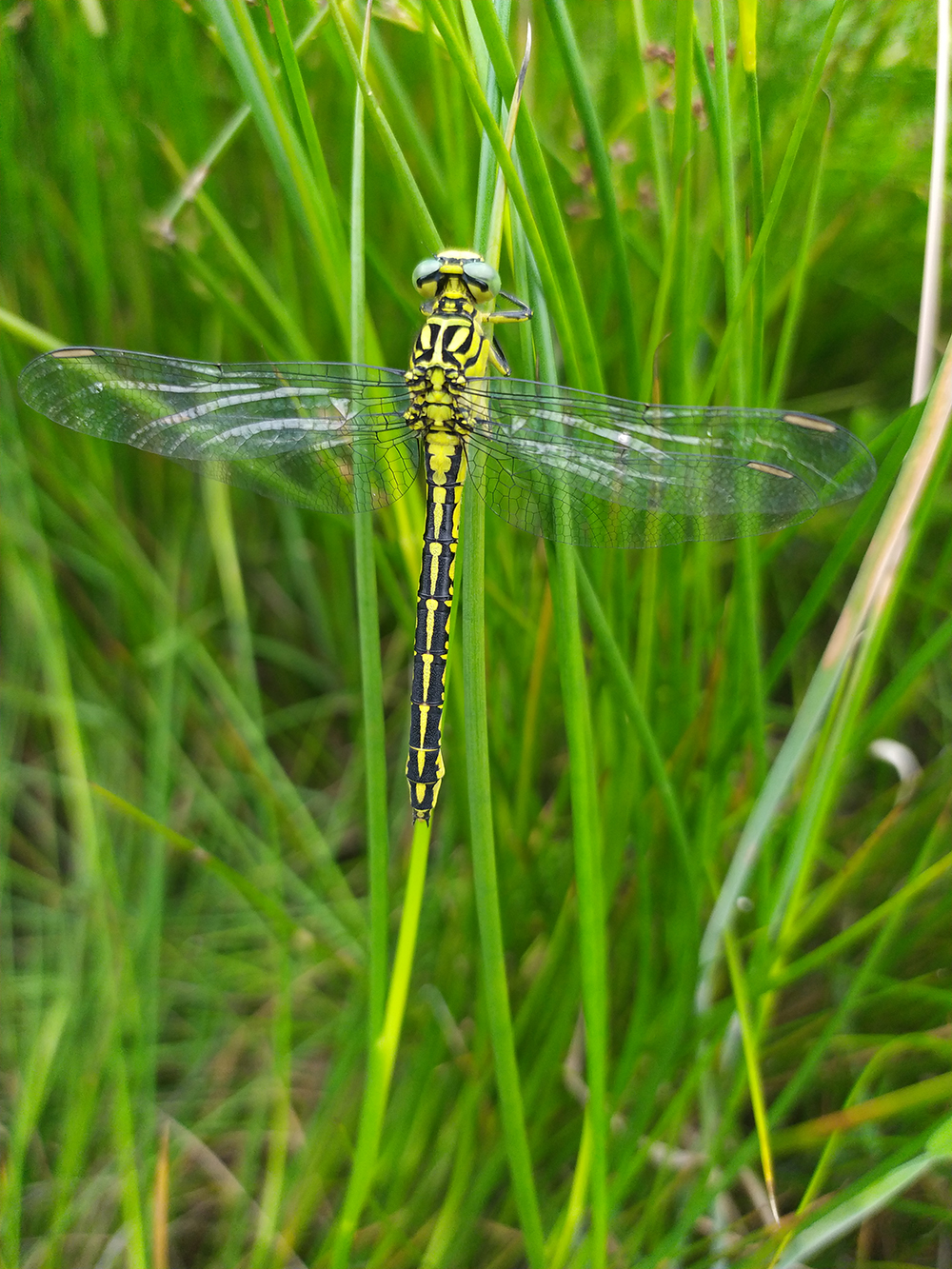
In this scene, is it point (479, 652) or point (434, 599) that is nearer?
point (479, 652)

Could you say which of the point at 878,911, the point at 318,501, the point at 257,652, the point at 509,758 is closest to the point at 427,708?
the point at 509,758

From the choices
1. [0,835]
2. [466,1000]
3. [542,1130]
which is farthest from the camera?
[0,835]

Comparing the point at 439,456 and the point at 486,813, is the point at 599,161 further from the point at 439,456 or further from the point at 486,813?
the point at 486,813

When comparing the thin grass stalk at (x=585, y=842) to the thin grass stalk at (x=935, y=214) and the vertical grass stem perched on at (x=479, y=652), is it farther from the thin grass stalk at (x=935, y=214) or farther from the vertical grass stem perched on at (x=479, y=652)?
the thin grass stalk at (x=935, y=214)

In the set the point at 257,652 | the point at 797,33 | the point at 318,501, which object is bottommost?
the point at 257,652

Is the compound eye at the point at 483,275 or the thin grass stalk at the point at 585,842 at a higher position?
the compound eye at the point at 483,275

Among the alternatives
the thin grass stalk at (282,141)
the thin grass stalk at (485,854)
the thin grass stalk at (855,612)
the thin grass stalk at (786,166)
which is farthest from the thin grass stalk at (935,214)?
the thin grass stalk at (282,141)

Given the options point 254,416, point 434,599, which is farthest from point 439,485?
point 254,416

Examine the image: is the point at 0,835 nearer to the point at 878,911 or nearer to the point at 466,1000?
the point at 466,1000
